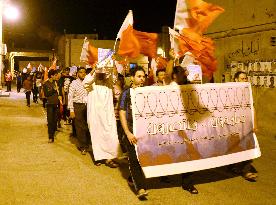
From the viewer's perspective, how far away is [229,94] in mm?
7227

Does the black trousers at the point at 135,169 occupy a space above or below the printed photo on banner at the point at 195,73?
below

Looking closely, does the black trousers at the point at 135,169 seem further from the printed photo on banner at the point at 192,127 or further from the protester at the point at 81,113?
the protester at the point at 81,113

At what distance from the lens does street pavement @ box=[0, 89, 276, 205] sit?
6.18 m

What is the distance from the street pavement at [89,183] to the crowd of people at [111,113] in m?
0.21

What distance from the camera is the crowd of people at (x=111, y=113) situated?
6.43 metres

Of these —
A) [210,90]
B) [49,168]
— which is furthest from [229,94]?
[49,168]

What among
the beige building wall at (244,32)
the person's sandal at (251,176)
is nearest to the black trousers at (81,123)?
the person's sandal at (251,176)

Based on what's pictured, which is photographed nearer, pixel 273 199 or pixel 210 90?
pixel 273 199

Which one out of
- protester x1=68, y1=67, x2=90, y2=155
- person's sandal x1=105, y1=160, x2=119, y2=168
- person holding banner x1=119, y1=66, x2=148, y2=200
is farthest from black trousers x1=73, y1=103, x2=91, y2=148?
person holding banner x1=119, y1=66, x2=148, y2=200

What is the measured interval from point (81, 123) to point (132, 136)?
140 inches

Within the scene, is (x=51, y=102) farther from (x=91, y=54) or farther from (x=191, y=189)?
(x=191, y=189)

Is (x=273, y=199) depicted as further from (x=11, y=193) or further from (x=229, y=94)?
(x=11, y=193)

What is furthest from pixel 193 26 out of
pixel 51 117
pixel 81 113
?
pixel 51 117

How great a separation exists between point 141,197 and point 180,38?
8.41 feet
